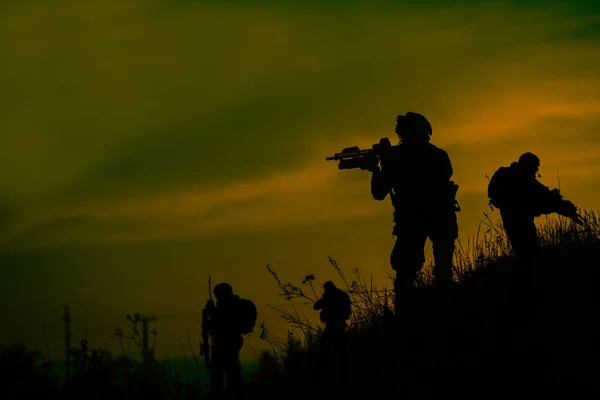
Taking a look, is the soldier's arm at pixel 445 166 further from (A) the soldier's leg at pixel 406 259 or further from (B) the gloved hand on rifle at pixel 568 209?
(B) the gloved hand on rifle at pixel 568 209

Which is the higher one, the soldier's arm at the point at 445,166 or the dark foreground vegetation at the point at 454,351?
the soldier's arm at the point at 445,166

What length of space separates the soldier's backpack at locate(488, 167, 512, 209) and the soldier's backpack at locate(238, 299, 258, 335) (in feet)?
9.35

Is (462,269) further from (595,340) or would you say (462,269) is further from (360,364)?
(595,340)

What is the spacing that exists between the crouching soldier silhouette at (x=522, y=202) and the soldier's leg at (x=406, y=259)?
1679 mm

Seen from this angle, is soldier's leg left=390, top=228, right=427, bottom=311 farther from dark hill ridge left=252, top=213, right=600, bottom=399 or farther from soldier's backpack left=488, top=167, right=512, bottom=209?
soldier's backpack left=488, top=167, right=512, bottom=209

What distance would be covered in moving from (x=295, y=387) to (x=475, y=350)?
2100 mm

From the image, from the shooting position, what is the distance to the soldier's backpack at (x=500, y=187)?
9.93 m

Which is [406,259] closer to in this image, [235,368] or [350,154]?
[350,154]

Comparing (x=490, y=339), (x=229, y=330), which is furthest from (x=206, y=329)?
(x=490, y=339)

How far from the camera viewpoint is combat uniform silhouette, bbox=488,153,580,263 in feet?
32.4

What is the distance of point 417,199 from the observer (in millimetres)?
11484

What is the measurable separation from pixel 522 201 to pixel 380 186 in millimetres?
2233

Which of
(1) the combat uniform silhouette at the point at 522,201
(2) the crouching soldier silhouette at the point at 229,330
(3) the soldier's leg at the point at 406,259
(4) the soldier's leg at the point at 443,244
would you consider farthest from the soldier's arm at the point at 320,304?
(4) the soldier's leg at the point at 443,244

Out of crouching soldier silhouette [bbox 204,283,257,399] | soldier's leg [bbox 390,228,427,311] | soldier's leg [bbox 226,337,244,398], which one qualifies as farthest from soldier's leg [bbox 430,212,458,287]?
soldier's leg [bbox 226,337,244,398]
